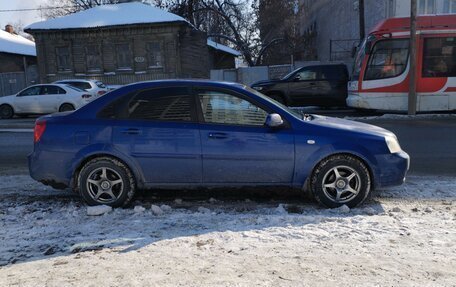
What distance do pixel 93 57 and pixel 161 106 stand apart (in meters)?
25.8

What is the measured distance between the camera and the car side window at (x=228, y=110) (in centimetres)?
518

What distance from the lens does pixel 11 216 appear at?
16.5ft

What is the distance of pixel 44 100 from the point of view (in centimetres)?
1848

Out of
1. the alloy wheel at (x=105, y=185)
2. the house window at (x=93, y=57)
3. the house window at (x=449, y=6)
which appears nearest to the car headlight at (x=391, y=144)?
the alloy wheel at (x=105, y=185)

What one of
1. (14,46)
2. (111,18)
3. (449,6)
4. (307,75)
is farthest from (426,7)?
(14,46)

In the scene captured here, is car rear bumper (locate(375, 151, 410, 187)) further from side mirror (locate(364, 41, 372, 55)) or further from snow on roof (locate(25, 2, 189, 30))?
snow on roof (locate(25, 2, 189, 30))

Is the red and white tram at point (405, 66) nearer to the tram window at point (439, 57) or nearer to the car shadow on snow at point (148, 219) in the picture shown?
the tram window at point (439, 57)

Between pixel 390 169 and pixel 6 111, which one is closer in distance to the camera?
pixel 390 169

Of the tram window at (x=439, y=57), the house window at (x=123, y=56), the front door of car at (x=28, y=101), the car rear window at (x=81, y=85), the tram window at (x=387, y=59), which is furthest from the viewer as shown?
the house window at (x=123, y=56)

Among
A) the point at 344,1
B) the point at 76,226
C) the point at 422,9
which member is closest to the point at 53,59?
the point at 344,1

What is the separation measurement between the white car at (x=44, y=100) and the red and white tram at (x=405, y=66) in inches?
425

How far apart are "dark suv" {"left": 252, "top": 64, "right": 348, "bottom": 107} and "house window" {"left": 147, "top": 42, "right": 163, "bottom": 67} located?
13219 mm

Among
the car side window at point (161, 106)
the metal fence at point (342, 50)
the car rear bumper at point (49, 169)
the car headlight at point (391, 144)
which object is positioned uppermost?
the metal fence at point (342, 50)

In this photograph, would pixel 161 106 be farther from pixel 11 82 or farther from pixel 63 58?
pixel 11 82
